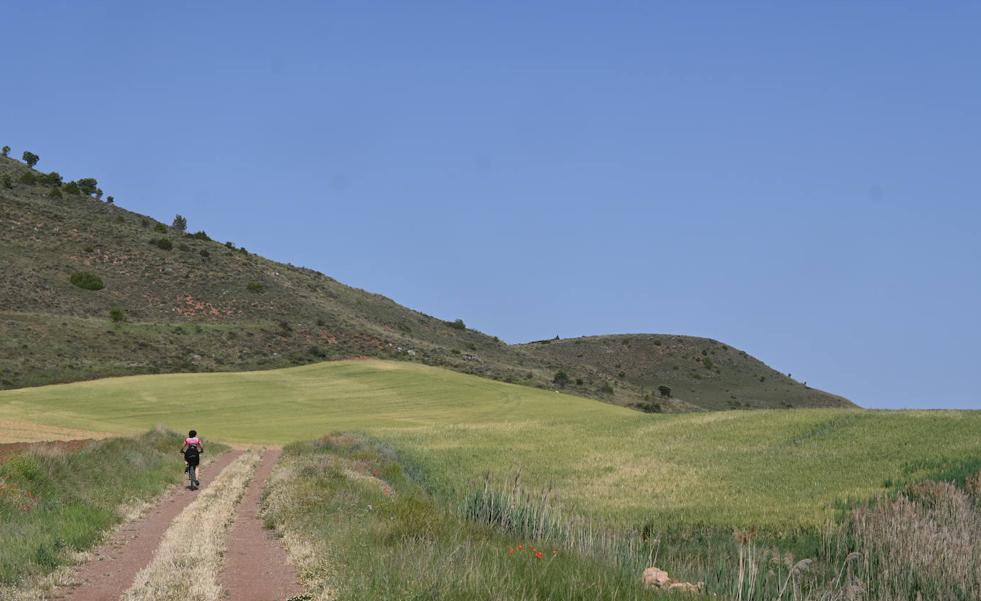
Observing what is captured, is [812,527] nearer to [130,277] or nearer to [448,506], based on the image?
[448,506]

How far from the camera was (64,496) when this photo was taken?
66.2ft

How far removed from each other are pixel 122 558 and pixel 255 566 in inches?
98.5

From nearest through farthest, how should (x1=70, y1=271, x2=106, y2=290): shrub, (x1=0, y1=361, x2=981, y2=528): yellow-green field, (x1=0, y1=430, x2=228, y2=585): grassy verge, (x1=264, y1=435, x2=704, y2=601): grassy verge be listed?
(x1=264, y1=435, x2=704, y2=601): grassy verge → (x1=0, y1=430, x2=228, y2=585): grassy verge → (x1=0, y1=361, x2=981, y2=528): yellow-green field → (x1=70, y1=271, x2=106, y2=290): shrub

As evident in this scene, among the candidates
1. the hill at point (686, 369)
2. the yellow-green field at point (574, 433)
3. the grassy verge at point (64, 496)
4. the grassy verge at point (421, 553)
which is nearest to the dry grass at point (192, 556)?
the grassy verge at point (421, 553)

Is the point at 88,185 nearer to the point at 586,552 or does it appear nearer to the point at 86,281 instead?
the point at 86,281

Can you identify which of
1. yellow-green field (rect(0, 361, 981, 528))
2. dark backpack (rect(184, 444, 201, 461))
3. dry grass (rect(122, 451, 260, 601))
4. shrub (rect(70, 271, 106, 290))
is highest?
shrub (rect(70, 271, 106, 290))

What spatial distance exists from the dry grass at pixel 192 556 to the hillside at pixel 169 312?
45281 mm

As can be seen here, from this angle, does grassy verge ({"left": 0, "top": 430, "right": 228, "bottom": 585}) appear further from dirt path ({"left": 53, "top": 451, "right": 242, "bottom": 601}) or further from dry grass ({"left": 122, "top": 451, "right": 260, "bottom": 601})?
dry grass ({"left": 122, "top": 451, "right": 260, "bottom": 601})

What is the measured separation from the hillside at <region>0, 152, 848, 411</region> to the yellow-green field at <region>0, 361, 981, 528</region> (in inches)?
301

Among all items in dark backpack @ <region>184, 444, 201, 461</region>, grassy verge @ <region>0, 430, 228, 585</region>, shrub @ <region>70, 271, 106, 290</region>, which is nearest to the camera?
grassy verge @ <region>0, 430, 228, 585</region>

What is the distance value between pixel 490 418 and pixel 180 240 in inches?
2629

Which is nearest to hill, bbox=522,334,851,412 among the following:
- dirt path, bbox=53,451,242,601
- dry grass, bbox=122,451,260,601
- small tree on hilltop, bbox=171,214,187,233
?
small tree on hilltop, bbox=171,214,187,233

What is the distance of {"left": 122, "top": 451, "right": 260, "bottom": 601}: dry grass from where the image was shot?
477 inches

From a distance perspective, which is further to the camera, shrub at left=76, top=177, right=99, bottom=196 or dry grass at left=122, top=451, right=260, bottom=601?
shrub at left=76, top=177, right=99, bottom=196
